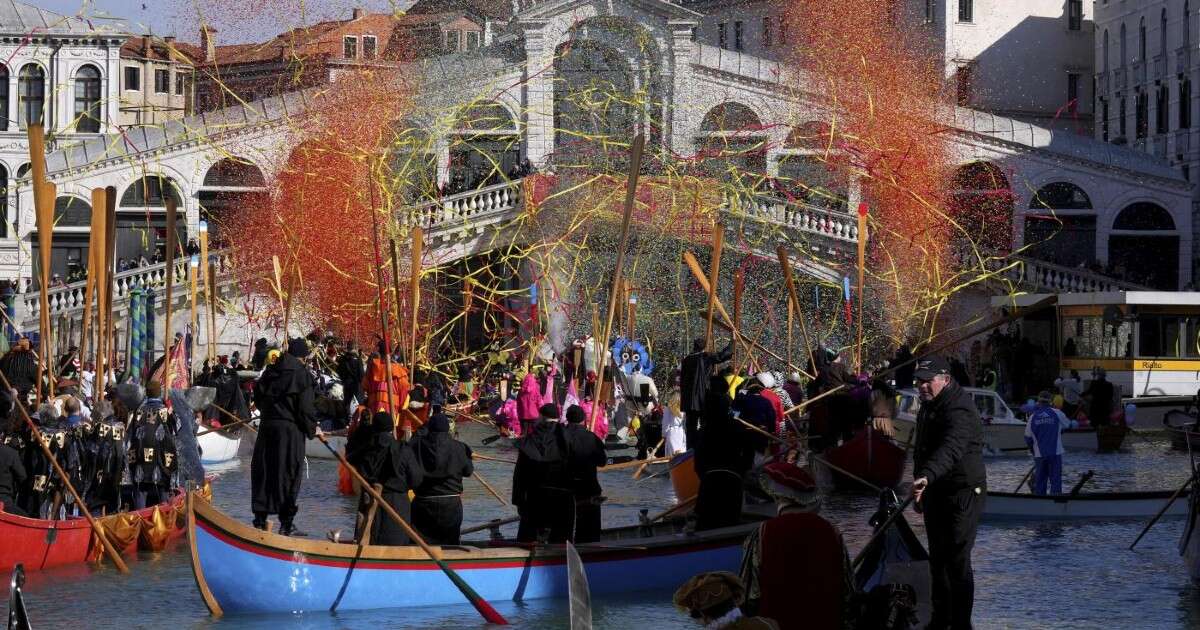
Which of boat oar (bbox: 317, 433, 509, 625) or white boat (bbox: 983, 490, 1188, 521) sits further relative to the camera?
white boat (bbox: 983, 490, 1188, 521)

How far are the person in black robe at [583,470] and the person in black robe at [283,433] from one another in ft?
8.39

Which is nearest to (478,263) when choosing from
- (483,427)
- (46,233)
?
(483,427)

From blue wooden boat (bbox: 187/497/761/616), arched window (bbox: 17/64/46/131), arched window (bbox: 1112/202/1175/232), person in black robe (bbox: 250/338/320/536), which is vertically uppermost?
arched window (bbox: 17/64/46/131)

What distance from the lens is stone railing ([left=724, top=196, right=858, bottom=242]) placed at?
43.1 metres

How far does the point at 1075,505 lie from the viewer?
19.1 meters

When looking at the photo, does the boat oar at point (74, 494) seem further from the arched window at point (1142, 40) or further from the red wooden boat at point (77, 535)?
the arched window at point (1142, 40)

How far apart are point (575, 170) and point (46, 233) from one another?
27.9m

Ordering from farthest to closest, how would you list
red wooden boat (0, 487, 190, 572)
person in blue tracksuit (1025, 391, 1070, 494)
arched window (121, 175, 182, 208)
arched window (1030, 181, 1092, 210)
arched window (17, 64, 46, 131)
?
arched window (17, 64, 46, 131) → arched window (1030, 181, 1092, 210) → arched window (121, 175, 182, 208) → person in blue tracksuit (1025, 391, 1070, 494) → red wooden boat (0, 487, 190, 572)

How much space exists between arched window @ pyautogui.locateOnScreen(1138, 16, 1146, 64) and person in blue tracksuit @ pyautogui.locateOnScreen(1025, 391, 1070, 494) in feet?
134

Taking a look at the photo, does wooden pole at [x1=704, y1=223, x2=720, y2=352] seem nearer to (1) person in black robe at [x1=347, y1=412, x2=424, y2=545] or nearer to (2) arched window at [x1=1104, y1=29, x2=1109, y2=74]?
(1) person in black robe at [x1=347, y1=412, x2=424, y2=545]

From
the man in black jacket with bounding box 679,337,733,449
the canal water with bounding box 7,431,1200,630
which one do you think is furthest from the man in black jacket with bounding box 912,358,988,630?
the man in black jacket with bounding box 679,337,733,449

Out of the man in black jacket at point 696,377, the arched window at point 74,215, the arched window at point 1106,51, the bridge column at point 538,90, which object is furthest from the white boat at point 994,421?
the arched window at point 1106,51

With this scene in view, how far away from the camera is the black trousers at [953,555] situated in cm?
1203

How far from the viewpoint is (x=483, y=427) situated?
3528cm
